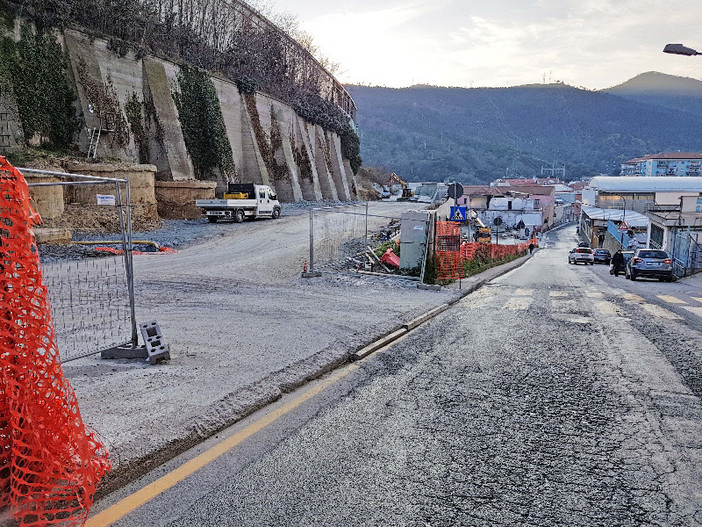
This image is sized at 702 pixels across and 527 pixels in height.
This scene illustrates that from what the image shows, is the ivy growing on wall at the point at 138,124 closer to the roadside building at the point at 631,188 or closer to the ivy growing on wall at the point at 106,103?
the ivy growing on wall at the point at 106,103

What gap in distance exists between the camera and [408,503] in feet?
10.0

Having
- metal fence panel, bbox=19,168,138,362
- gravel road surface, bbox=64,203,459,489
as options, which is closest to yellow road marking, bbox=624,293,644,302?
gravel road surface, bbox=64,203,459,489

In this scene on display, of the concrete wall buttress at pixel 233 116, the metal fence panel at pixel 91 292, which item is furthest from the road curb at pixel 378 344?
the concrete wall buttress at pixel 233 116

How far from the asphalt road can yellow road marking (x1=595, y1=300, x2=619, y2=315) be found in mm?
3931

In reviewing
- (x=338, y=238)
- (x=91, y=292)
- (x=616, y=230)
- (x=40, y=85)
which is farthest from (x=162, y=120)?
(x=616, y=230)

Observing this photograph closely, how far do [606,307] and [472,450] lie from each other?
370 inches

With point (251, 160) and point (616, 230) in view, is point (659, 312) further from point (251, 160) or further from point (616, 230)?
point (616, 230)

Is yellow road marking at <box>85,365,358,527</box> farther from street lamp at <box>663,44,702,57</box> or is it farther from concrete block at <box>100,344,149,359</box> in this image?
street lamp at <box>663,44,702,57</box>

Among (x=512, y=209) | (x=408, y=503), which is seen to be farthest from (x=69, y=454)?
(x=512, y=209)

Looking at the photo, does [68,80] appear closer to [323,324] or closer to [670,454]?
[323,324]

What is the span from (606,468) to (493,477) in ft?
2.78

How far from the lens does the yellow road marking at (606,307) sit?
35.9 feet

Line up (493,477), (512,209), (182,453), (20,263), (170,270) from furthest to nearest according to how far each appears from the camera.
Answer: (512,209) → (170,270) → (182,453) → (493,477) → (20,263)

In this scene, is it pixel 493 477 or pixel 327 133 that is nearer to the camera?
pixel 493 477
